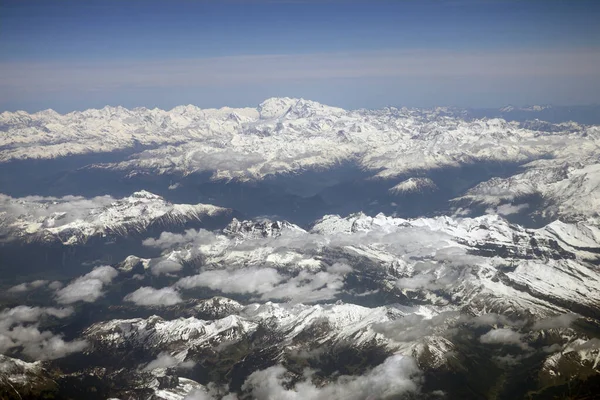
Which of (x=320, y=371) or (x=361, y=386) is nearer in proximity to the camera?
(x=361, y=386)

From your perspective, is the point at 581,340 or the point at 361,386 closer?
the point at 361,386

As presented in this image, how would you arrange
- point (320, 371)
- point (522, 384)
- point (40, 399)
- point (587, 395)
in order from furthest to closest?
point (320, 371), point (522, 384), point (40, 399), point (587, 395)

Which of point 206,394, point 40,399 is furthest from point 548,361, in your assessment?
point 40,399

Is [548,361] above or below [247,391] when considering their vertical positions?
above

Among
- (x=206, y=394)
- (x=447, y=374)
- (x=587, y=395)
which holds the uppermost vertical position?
(x=587, y=395)

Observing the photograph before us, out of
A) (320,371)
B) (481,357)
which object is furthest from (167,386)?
(481,357)

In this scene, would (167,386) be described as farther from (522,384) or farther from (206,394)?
(522,384)

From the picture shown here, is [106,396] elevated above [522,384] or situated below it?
below

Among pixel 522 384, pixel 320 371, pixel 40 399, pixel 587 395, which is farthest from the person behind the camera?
pixel 320 371

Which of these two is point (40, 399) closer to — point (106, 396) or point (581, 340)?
point (106, 396)
